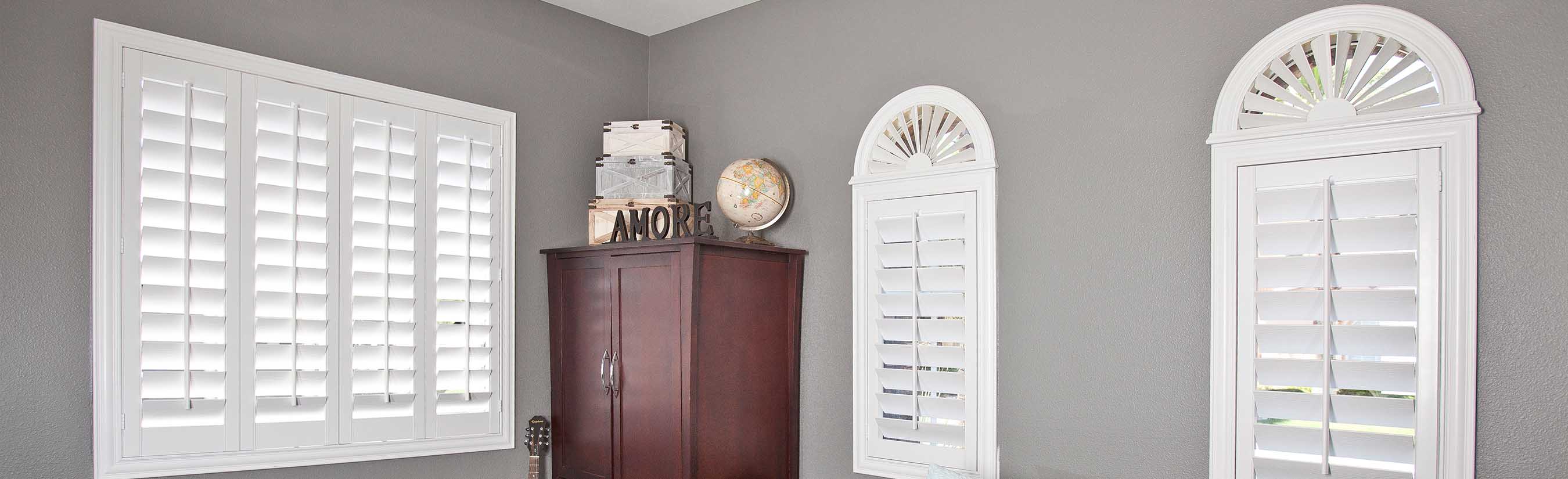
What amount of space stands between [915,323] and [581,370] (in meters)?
1.34

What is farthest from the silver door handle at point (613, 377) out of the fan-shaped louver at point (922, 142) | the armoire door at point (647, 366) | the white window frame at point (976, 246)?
the fan-shaped louver at point (922, 142)

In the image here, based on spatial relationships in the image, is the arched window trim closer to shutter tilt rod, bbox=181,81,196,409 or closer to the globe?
the globe

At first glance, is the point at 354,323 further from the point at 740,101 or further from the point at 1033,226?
the point at 1033,226

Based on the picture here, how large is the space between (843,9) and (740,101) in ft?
1.98

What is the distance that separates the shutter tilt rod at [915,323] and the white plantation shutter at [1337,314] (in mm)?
1025

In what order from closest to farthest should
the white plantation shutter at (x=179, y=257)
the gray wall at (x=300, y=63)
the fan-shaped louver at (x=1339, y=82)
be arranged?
the fan-shaped louver at (x=1339, y=82) < the gray wall at (x=300, y=63) < the white plantation shutter at (x=179, y=257)

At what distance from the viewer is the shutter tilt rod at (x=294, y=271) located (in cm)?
293

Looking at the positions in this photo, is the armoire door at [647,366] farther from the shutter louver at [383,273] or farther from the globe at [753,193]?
the shutter louver at [383,273]

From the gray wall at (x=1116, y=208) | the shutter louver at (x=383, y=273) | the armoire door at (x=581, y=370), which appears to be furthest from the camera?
the armoire door at (x=581, y=370)

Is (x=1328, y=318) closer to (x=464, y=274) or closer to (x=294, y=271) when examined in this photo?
(x=464, y=274)

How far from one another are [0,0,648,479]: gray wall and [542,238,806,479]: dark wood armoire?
0.78 feet

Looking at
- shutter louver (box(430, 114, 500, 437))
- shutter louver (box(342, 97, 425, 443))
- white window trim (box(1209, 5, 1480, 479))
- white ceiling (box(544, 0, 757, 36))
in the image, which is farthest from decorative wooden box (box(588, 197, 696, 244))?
white window trim (box(1209, 5, 1480, 479))

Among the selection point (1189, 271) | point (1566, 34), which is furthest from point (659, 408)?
point (1566, 34)

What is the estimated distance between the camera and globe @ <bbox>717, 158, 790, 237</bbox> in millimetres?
3477
